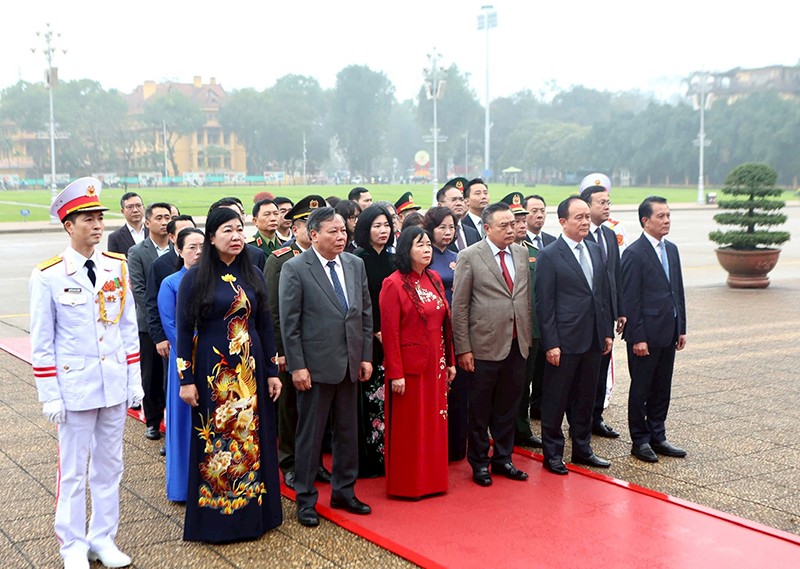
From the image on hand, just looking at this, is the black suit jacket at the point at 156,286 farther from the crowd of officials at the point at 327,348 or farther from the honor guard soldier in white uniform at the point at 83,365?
the honor guard soldier in white uniform at the point at 83,365

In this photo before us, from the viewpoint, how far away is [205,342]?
4309mm

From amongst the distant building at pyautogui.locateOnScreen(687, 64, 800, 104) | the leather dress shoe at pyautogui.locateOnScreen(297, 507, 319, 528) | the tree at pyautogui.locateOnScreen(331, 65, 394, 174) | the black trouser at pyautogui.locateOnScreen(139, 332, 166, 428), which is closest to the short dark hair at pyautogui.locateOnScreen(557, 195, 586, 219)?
the leather dress shoe at pyautogui.locateOnScreen(297, 507, 319, 528)

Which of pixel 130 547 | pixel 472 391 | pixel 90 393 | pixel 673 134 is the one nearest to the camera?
pixel 90 393

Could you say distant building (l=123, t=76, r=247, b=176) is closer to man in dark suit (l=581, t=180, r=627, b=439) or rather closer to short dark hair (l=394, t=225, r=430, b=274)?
man in dark suit (l=581, t=180, r=627, b=439)

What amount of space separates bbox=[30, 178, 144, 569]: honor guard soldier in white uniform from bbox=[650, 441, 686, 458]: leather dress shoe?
11.7 ft

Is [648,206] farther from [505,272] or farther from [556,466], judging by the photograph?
[556,466]

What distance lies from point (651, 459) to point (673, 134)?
7051 cm

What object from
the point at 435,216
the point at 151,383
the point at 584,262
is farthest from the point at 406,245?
the point at 151,383

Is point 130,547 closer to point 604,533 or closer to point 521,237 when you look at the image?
point 604,533

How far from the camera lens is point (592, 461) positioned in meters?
5.59

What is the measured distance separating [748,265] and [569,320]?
10.3 m

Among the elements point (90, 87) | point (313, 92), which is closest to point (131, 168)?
point (90, 87)

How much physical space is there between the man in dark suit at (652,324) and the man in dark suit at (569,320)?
0.37 metres

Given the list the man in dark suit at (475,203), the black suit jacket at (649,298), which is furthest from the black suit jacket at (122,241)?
the black suit jacket at (649,298)
